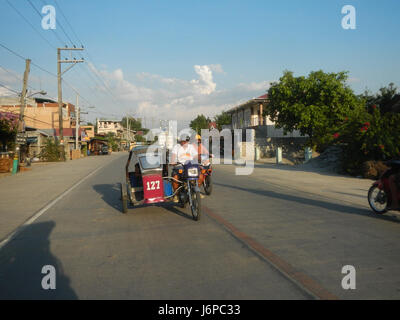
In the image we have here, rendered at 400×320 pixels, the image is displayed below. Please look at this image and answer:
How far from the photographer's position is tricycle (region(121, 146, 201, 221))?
835cm

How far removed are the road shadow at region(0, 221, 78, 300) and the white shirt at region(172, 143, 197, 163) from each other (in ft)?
11.3

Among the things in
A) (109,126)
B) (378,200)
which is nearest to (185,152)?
(378,200)

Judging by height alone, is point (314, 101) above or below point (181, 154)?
above

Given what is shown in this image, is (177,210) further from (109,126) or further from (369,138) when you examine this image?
(109,126)

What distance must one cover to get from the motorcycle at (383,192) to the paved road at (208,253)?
320mm

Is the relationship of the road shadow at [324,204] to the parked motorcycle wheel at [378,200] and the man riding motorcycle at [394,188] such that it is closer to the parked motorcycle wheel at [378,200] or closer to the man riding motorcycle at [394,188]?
the parked motorcycle wheel at [378,200]

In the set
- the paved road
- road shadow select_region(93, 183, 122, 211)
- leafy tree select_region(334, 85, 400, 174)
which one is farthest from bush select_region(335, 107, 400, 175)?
road shadow select_region(93, 183, 122, 211)

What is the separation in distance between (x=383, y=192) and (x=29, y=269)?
23.7 ft

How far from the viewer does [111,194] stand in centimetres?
1285

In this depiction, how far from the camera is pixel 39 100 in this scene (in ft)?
246

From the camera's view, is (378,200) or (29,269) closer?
(29,269)

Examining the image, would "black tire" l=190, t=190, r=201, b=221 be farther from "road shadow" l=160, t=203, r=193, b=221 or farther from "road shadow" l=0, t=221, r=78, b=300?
"road shadow" l=0, t=221, r=78, b=300

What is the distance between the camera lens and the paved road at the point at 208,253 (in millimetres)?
4199

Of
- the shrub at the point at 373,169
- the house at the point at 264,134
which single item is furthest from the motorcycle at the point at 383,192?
the house at the point at 264,134
